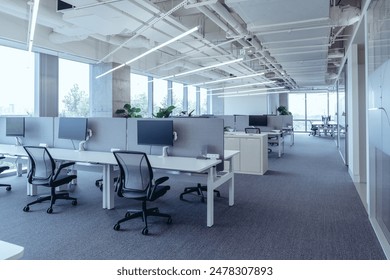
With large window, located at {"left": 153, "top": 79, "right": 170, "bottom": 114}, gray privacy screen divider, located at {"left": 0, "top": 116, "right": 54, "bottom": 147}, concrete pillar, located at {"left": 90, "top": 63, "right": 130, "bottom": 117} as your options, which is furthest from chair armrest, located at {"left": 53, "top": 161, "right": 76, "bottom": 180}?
large window, located at {"left": 153, "top": 79, "right": 170, "bottom": 114}

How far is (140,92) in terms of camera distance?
32.6 feet

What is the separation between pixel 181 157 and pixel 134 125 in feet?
2.85

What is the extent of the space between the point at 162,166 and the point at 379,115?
218 cm

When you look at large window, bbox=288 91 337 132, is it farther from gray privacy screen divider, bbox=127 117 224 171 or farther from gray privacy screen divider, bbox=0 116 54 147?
gray privacy screen divider, bbox=0 116 54 147

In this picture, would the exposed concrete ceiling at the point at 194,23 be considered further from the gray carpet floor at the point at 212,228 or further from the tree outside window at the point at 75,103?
the gray carpet floor at the point at 212,228

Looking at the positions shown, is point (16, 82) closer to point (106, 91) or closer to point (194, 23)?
point (106, 91)

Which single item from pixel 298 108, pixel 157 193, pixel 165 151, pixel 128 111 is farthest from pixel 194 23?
pixel 298 108

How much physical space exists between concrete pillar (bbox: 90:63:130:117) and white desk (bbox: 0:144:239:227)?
336 cm

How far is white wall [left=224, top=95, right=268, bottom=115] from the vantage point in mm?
15242

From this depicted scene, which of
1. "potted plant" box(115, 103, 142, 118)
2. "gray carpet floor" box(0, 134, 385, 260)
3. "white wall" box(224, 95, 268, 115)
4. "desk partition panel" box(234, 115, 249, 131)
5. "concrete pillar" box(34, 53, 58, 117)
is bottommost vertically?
"gray carpet floor" box(0, 134, 385, 260)

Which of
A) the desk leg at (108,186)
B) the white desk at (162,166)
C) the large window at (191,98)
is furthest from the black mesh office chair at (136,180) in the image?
the large window at (191,98)

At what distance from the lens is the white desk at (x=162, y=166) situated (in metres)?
3.16

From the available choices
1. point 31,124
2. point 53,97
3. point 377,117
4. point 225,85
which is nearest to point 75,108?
point 53,97

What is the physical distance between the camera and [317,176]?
587cm
